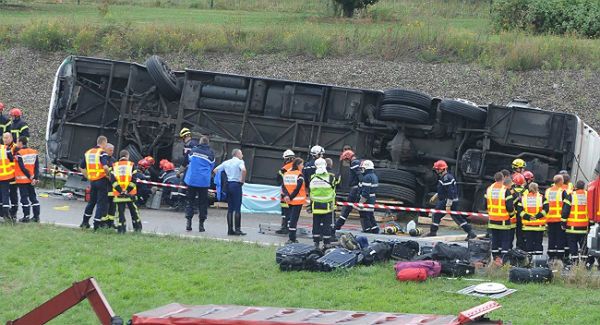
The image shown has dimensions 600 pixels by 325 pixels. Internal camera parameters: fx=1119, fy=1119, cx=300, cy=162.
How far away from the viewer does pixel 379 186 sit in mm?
23219

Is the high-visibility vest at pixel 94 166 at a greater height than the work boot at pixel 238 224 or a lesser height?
greater

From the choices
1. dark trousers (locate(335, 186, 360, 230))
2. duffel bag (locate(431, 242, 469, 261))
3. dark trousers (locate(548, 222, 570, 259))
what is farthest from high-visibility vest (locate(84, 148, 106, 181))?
Result: dark trousers (locate(548, 222, 570, 259))

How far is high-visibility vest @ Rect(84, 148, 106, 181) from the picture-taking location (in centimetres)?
1927

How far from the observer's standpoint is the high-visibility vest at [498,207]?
1822 centimetres

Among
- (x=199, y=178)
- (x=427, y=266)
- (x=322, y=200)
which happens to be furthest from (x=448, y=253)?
(x=199, y=178)

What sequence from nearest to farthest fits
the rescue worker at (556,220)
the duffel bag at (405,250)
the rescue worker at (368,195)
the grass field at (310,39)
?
the duffel bag at (405,250) < the rescue worker at (556,220) < the rescue worker at (368,195) < the grass field at (310,39)

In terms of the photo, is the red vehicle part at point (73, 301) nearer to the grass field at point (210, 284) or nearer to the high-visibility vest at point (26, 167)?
the grass field at point (210, 284)

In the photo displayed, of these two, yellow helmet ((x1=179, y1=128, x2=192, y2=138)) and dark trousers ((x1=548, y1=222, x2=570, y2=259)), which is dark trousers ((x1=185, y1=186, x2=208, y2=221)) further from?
dark trousers ((x1=548, y1=222, x2=570, y2=259))

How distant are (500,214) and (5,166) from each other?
8.71 m

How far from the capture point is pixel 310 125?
24547mm

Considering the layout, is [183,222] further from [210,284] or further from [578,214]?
[578,214]

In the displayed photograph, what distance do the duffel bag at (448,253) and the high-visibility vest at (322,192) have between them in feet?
7.79

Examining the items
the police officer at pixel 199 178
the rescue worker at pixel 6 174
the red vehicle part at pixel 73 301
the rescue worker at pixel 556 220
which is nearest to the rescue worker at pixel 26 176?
the rescue worker at pixel 6 174

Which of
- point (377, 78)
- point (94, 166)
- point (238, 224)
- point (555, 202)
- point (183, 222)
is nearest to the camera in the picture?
point (555, 202)
